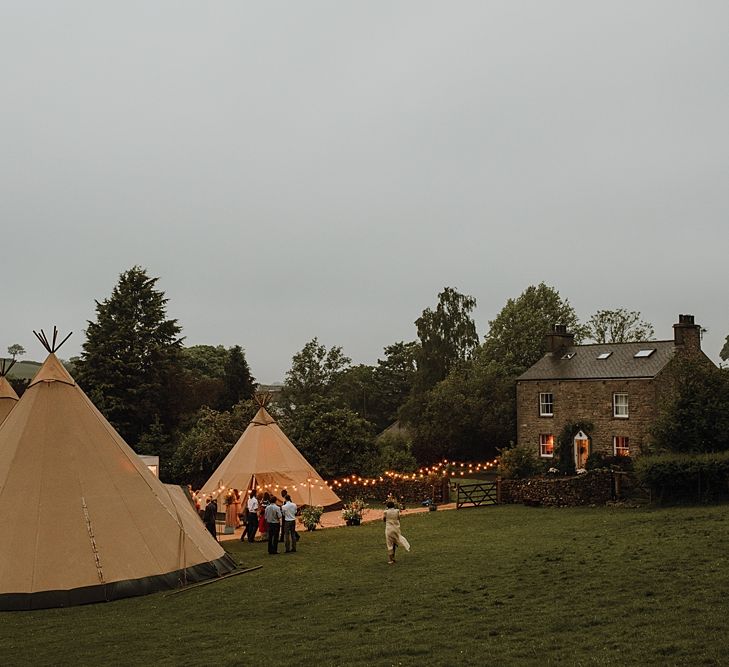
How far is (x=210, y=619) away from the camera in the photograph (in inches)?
436

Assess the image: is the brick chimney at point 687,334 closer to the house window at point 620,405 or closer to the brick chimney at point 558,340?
the house window at point 620,405

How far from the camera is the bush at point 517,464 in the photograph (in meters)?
31.8

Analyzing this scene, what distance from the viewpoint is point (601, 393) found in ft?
120

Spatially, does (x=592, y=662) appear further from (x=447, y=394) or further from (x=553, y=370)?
(x=447, y=394)

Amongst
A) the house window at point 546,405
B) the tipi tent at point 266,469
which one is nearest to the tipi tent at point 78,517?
the tipi tent at point 266,469

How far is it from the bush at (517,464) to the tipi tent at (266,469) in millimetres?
8411

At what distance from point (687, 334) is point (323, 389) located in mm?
28535

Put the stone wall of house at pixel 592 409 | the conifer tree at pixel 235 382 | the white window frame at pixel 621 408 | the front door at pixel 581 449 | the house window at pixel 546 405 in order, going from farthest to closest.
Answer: the conifer tree at pixel 235 382
the house window at pixel 546 405
the front door at pixel 581 449
the white window frame at pixel 621 408
the stone wall of house at pixel 592 409

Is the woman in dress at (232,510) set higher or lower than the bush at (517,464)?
lower

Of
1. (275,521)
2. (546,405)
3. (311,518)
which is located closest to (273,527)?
(275,521)

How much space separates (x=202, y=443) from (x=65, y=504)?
65.1 ft

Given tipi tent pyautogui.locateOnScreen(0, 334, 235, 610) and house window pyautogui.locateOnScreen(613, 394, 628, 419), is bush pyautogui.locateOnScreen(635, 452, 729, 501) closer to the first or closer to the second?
house window pyautogui.locateOnScreen(613, 394, 628, 419)

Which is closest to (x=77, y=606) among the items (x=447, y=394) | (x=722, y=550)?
(x=722, y=550)

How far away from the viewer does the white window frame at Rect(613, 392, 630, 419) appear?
3575cm
